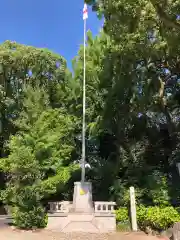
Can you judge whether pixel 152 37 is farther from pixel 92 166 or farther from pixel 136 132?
pixel 92 166

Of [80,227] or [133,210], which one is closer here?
[80,227]

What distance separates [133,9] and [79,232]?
8660 millimetres

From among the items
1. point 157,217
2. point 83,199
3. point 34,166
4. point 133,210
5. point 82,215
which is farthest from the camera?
point 83,199

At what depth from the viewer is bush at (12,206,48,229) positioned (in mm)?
13539

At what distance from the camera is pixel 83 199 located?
14.7 m

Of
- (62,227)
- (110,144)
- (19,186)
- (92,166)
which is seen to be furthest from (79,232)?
(110,144)

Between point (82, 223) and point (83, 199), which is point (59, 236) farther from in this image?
point (83, 199)

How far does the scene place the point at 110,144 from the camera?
20.1m

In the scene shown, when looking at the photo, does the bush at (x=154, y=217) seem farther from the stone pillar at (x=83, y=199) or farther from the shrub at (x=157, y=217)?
the stone pillar at (x=83, y=199)

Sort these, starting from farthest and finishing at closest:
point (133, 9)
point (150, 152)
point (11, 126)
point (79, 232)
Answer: point (11, 126) → point (150, 152) → point (79, 232) → point (133, 9)

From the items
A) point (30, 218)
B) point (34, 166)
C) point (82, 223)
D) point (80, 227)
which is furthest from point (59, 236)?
point (34, 166)

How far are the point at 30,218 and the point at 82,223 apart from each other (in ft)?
7.33

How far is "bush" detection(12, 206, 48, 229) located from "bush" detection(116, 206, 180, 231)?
3.36m

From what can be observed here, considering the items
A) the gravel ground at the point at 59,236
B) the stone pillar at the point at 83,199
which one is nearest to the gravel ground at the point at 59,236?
the gravel ground at the point at 59,236
